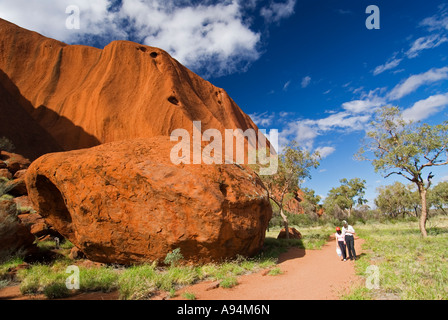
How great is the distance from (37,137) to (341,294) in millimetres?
40504

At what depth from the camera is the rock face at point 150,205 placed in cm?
784

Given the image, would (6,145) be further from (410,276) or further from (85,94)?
(410,276)

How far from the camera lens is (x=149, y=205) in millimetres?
7910

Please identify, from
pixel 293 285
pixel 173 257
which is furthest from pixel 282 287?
pixel 173 257

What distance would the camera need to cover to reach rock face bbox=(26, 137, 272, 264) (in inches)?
309

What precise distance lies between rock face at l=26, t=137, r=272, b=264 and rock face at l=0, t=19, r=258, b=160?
25.6 m

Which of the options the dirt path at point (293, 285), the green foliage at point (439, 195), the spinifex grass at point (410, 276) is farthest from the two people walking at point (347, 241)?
the green foliage at point (439, 195)

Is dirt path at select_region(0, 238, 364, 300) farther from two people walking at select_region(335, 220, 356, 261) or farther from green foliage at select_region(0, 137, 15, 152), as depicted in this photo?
green foliage at select_region(0, 137, 15, 152)

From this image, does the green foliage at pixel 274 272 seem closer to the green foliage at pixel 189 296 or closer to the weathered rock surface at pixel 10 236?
the green foliage at pixel 189 296

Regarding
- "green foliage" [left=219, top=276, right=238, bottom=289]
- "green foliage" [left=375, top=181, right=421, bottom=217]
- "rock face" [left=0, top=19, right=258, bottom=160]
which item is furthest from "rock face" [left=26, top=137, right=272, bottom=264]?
"green foliage" [left=375, top=181, right=421, bottom=217]

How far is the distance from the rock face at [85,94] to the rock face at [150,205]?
2564 centimetres

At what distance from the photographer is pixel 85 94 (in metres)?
35.9

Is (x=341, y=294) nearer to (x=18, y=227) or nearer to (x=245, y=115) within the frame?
(x=18, y=227)
